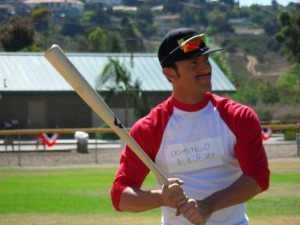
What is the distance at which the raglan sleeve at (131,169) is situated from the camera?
4.94 meters

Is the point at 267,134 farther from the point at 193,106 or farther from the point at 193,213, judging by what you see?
the point at 193,213

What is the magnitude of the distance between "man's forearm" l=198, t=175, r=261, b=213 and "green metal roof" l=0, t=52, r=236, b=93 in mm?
15140

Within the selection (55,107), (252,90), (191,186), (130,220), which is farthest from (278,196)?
(252,90)

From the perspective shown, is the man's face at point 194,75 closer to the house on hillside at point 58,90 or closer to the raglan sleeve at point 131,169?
the raglan sleeve at point 131,169

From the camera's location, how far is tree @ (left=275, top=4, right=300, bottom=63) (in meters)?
54.7

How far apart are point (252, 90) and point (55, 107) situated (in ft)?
86.1

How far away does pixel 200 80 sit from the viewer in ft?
15.9

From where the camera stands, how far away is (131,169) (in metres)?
5.00

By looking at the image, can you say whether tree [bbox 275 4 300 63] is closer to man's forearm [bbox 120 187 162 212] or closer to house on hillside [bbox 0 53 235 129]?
house on hillside [bbox 0 53 235 129]

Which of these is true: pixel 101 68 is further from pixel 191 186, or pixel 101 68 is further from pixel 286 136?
pixel 191 186

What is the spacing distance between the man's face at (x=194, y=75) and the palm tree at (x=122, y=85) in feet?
110

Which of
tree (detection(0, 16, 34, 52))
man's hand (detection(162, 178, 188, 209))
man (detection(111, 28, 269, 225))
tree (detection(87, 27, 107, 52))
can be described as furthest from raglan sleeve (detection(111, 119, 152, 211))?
tree (detection(87, 27, 107, 52))

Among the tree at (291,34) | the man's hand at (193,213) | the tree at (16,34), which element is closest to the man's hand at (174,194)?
the man's hand at (193,213)

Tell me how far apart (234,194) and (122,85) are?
37.4 metres
